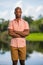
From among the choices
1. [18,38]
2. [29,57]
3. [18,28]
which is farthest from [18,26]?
[29,57]

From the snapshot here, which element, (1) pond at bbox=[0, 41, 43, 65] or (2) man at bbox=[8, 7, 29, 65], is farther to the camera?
(1) pond at bbox=[0, 41, 43, 65]

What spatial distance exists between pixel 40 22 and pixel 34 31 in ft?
3.86

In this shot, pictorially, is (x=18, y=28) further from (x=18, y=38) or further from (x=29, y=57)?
(x=29, y=57)

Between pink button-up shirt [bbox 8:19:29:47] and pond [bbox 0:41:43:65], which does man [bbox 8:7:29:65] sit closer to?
pink button-up shirt [bbox 8:19:29:47]

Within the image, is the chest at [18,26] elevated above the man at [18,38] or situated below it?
above

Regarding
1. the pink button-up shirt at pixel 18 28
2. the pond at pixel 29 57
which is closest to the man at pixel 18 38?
the pink button-up shirt at pixel 18 28

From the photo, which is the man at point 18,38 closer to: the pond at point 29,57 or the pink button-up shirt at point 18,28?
the pink button-up shirt at point 18,28

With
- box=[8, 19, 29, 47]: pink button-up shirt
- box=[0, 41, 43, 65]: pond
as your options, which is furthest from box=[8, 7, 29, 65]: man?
box=[0, 41, 43, 65]: pond

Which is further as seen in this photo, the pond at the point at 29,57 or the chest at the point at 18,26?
the pond at the point at 29,57

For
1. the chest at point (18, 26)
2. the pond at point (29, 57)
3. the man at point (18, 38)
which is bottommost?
the pond at point (29, 57)

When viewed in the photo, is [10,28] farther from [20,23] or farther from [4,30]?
[4,30]

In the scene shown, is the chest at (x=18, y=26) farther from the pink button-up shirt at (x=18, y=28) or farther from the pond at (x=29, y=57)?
the pond at (x=29, y=57)

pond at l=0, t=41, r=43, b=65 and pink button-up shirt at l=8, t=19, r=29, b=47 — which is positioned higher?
pink button-up shirt at l=8, t=19, r=29, b=47

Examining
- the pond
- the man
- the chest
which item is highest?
the chest
